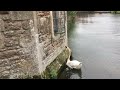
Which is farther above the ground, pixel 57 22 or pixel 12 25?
pixel 12 25

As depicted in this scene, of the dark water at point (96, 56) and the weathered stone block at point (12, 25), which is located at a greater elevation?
the weathered stone block at point (12, 25)

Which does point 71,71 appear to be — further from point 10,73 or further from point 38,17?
point 10,73

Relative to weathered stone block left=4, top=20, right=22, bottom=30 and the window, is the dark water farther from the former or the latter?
weathered stone block left=4, top=20, right=22, bottom=30

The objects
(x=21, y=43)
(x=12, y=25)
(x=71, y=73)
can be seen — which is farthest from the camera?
(x=71, y=73)

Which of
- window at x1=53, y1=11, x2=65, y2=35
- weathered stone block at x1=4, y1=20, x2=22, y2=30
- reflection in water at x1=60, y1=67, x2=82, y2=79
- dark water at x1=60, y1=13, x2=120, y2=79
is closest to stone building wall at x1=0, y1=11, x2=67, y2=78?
weathered stone block at x1=4, y1=20, x2=22, y2=30

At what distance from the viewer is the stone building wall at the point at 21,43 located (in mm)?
5441

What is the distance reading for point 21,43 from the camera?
5820 millimetres

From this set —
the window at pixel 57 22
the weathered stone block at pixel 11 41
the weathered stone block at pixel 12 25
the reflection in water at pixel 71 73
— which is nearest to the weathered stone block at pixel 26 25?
the weathered stone block at pixel 12 25

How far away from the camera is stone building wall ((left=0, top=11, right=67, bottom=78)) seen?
17.9ft

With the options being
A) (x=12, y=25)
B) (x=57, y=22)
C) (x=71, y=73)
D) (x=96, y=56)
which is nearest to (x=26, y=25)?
(x=12, y=25)

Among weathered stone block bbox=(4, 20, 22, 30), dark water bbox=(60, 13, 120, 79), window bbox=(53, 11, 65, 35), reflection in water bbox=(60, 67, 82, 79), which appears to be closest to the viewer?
weathered stone block bbox=(4, 20, 22, 30)

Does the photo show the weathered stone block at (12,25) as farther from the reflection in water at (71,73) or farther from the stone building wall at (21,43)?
the reflection in water at (71,73)

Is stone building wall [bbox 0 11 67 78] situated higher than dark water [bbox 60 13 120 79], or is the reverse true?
stone building wall [bbox 0 11 67 78]

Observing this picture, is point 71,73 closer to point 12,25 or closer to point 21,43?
point 21,43
